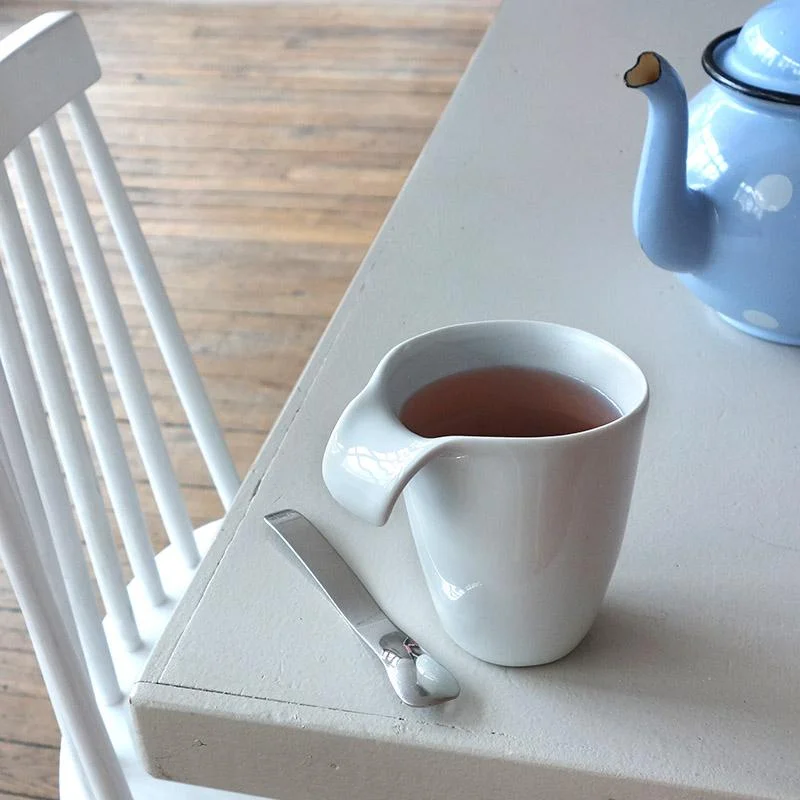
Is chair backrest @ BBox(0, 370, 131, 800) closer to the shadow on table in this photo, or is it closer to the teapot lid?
the shadow on table

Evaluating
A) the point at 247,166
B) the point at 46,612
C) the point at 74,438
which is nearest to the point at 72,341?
the point at 74,438

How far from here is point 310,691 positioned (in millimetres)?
397

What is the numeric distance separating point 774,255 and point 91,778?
1.65ft

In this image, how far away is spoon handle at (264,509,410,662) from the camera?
1.36ft

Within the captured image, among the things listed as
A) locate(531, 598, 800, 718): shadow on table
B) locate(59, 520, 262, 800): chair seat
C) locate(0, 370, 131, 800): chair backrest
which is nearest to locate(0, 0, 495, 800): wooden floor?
locate(59, 520, 262, 800): chair seat

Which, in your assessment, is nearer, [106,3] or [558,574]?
[558,574]

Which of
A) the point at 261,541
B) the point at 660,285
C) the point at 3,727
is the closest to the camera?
the point at 261,541

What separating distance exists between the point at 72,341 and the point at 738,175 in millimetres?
475

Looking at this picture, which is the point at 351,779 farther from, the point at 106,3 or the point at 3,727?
the point at 106,3

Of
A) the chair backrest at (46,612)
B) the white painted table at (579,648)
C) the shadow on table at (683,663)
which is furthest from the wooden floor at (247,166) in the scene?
the shadow on table at (683,663)

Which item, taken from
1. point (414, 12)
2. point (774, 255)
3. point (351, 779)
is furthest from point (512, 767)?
point (414, 12)

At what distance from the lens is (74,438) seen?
763mm

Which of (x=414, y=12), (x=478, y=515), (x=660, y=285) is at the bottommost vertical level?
(x=414, y=12)

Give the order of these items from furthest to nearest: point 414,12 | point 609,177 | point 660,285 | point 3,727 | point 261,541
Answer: point 414,12 < point 3,727 < point 609,177 < point 660,285 < point 261,541
